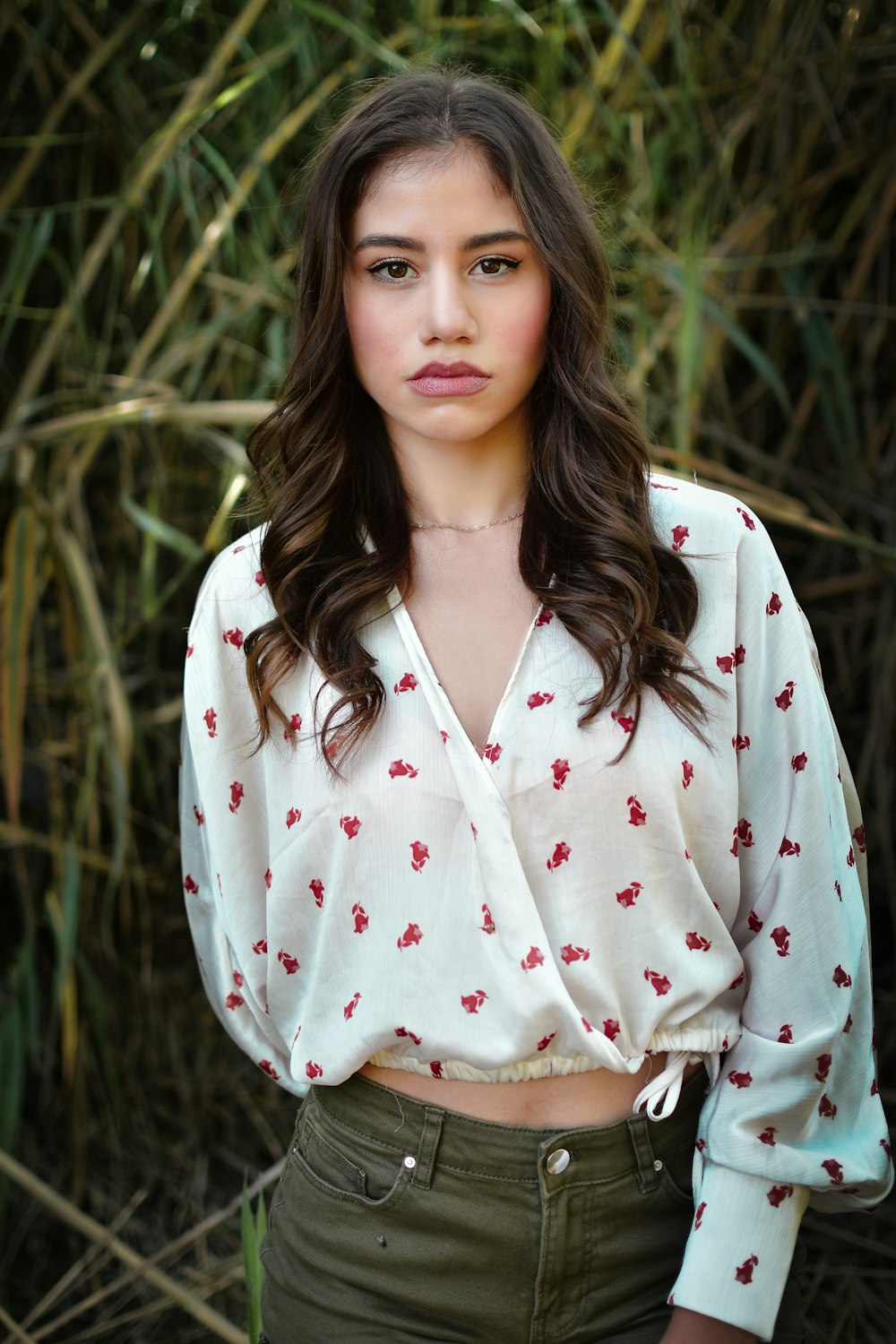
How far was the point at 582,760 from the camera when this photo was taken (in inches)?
45.8

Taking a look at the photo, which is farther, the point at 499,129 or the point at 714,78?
the point at 714,78

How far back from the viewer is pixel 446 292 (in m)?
1.16

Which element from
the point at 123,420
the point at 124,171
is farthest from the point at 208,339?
the point at 124,171

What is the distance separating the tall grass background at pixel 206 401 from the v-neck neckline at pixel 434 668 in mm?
536

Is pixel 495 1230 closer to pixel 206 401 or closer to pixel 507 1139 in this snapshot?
pixel 507 1139

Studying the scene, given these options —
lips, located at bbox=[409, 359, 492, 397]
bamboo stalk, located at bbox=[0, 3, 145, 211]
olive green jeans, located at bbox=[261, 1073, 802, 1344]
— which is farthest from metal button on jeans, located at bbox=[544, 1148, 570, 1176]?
bamboo stalk, located at bbox=[0, 3, 145, 211]

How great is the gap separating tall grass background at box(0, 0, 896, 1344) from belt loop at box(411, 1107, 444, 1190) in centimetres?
64

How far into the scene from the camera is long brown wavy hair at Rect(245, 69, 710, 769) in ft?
3.92

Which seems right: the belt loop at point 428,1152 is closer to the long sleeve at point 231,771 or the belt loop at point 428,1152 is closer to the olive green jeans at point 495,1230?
the olive green jeans at point 495,1230

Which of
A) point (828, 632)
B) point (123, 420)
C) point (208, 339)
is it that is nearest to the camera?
point (123, 420)

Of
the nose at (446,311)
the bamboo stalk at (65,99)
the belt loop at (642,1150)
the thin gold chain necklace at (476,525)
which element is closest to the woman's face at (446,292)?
the nose at (446,311)

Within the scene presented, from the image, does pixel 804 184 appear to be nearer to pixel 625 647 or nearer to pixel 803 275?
pixel 803 275

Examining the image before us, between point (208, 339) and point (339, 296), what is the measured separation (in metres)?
0.72

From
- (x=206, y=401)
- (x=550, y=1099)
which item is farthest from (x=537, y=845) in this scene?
(x=206, y=401)
